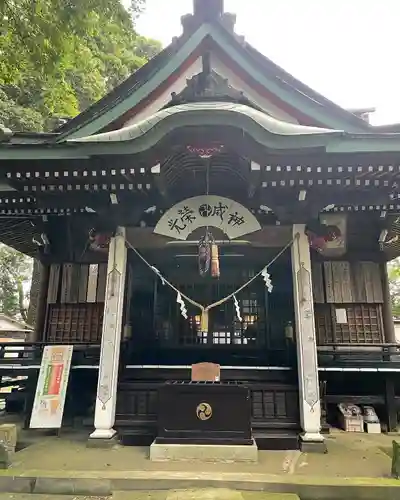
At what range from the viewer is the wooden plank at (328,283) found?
24.0ft

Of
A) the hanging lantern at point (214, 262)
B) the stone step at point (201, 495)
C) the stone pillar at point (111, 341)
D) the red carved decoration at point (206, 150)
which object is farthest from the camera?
the hanging lantern at point (214, 262)

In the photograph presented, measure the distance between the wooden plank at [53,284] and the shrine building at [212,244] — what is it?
4 cm

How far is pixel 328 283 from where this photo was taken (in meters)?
7.34

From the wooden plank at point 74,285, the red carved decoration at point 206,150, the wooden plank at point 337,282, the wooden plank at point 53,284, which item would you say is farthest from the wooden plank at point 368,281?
the wooden plank at point 53,284

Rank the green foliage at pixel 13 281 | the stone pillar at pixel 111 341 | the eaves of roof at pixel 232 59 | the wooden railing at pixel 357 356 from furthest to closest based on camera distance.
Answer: the green foliage at pixel 13 281, the eaves of roof at pixel 232 59, the wooden railing at pixel 357 356, the stone pillar at pixel 111 341

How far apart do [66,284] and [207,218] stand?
11.3 ft

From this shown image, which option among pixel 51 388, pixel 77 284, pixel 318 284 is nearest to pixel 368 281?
pixel 318 284

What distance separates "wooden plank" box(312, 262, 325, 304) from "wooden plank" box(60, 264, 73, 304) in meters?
4.99

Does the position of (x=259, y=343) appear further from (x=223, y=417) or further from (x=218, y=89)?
(x=218, y=89)

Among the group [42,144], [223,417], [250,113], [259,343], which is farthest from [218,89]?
[223,417]

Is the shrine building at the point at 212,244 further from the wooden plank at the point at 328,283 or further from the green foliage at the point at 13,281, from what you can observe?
the green foliage at the point at 13,281

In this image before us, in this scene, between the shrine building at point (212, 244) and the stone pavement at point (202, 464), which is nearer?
the stone pavement at point (202, 464)

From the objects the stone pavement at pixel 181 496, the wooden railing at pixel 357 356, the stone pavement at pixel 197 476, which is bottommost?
the stone pavement at pixel 181 496

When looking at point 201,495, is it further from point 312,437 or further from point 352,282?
point 352,282
